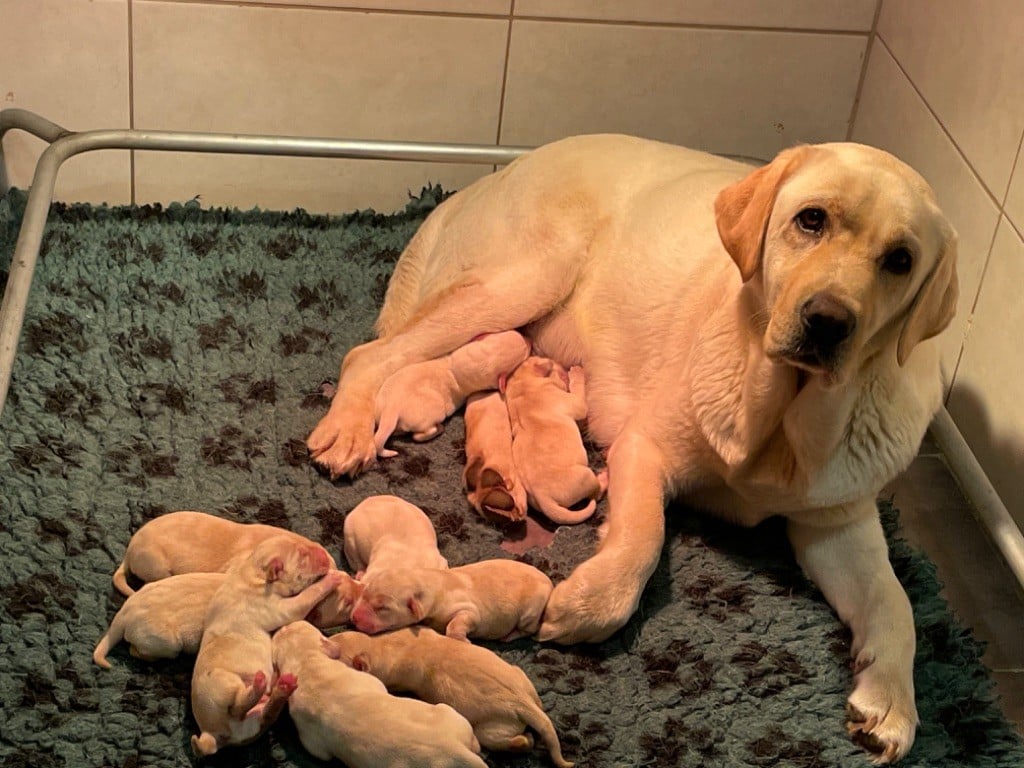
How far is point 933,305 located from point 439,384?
3.27 ft

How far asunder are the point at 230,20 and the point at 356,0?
1.00 feet

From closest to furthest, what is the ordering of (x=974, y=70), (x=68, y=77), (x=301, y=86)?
(x=974, y=70) < (x=68, y=77) < (x=301, y=86)

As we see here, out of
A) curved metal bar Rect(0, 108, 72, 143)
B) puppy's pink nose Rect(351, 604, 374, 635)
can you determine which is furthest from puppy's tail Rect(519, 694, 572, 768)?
curved metal bar Rect(0, 108, 72, 143)

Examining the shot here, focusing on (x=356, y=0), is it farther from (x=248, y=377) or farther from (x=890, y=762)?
(x=890, y=762)

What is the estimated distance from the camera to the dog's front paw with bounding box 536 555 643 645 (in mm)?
2219

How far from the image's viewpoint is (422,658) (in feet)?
6.66

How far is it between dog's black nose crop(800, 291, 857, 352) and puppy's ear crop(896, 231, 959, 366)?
0.15 metres

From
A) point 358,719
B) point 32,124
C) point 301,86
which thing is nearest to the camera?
point 358,719

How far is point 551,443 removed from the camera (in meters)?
2.53

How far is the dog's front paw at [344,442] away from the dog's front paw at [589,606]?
506mm

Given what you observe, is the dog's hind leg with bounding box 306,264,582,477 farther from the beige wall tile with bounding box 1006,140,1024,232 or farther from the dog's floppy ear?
the beige wall tile with bounding box 1006,140,1024,232

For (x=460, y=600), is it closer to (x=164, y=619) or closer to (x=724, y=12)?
(x=164, y=619)

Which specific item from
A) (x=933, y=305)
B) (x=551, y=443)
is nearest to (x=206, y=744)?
(x=551, y=443)

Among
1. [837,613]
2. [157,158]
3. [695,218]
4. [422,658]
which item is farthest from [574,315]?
[157,158]
